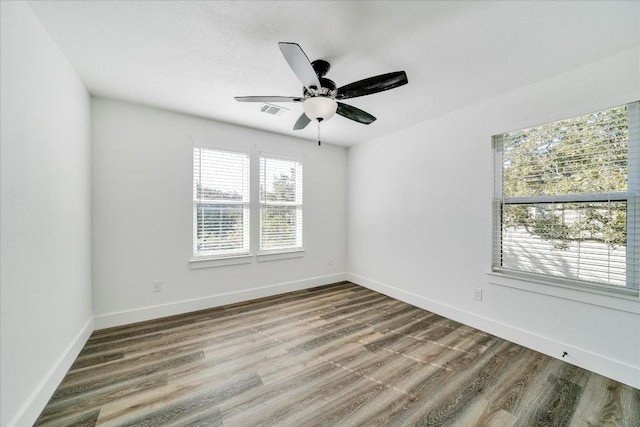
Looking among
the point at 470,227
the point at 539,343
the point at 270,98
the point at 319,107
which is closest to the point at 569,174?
the point at 470,227

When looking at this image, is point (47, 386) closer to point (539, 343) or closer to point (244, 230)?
point (244, 230)

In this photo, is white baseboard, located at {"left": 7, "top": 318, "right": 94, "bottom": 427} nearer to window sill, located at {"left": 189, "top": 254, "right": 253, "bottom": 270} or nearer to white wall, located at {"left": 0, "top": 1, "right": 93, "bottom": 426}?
white wall, located at {"left": 0, "top": 1, "right": 93, "bottom": 426}

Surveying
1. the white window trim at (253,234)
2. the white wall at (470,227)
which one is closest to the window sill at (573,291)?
the white wall at (470,227)

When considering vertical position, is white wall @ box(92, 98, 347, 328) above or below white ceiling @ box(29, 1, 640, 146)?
below

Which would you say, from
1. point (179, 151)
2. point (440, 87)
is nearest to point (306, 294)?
point (179, 151)

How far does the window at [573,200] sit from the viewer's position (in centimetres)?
186

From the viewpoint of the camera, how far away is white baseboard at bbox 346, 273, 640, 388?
1.83m

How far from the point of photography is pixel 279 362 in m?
2.07

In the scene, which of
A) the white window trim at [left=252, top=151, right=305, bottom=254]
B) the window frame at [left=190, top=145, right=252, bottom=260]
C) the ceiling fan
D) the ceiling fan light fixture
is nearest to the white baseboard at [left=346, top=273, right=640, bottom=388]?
the white window trim at [left=252, top=151, right=305, bottom=254]

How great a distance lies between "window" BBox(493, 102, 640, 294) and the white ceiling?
564 mm

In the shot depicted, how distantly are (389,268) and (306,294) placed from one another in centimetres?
136

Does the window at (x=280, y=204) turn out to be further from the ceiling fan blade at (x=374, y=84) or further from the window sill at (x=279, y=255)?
the ceiling fan blade at (x=374, y=84)

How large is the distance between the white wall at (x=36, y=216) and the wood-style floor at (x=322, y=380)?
0.31 meters

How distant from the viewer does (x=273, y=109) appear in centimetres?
282
